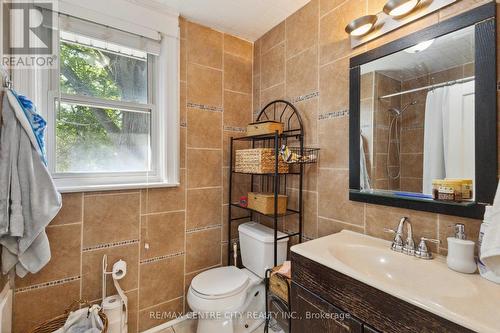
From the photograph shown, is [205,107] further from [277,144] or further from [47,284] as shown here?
[47,284]

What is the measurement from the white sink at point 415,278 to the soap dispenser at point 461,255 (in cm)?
2

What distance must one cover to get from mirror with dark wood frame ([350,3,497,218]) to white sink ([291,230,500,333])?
0.80ft

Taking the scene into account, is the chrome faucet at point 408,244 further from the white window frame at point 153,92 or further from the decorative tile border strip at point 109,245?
Result: the decorative tile border strip at point 109,245

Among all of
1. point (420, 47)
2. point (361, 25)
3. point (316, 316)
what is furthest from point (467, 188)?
point (361, 25)

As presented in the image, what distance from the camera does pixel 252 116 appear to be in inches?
83.7

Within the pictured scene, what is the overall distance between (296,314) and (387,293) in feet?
1.68

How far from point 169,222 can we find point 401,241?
57.4 inches

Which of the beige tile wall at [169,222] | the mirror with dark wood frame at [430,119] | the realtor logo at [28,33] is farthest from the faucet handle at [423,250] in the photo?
the realtor logo at [28,33]

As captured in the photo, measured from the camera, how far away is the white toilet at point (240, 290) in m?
1.40

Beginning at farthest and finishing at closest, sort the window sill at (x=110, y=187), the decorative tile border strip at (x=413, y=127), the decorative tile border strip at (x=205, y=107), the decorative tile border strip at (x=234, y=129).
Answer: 1. the decorative tile border strip at (x=234, y=129)
2. the decorative tile border strip at (x=205, y=107)
3. the window sill at (x=110, y=187)
4. the decorative tile border strip at (x=413, y=127)

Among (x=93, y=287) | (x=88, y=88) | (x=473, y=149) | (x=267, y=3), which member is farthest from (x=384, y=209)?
(x=88, y=88)

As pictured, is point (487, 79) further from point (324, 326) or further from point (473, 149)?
point (324, 326)

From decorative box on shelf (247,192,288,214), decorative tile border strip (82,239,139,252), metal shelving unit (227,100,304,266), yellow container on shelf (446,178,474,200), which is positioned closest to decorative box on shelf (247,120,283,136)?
metal shelving unit (227,100,304,266)

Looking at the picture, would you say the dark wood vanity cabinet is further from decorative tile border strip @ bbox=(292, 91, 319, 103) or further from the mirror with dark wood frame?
decorative tile border strip @ bbox=(292, 91, 319, 103)
